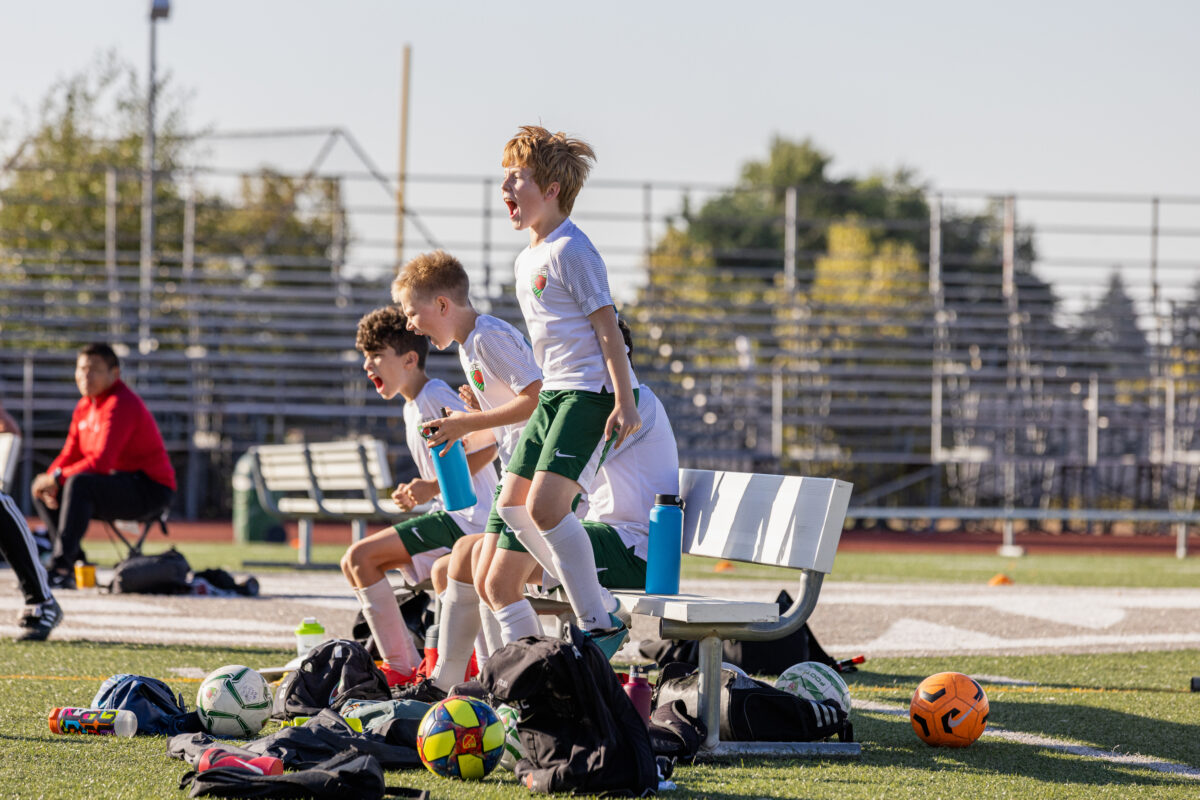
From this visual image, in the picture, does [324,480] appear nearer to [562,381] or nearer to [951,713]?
[562,381]

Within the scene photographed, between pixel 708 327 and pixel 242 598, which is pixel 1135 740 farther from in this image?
pixel 708 327

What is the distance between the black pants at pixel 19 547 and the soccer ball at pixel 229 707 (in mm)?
2667

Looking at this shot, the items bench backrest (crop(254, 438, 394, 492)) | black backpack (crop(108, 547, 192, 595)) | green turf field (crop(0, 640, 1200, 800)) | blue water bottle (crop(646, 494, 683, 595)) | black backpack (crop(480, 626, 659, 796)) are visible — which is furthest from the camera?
bench backrest (crop(254, 438, 394, 492))

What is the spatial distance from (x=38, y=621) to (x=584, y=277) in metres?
3.89

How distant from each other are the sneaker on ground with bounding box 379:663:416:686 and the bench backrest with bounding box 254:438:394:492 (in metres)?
5.18

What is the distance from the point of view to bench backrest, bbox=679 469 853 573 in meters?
4.19

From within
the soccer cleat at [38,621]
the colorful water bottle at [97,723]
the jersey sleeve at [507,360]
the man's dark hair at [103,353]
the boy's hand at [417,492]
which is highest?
the jersey sleeve at [507,360]

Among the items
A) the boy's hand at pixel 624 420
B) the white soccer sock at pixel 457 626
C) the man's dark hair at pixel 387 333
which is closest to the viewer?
the boy's hand at pixel 624 420

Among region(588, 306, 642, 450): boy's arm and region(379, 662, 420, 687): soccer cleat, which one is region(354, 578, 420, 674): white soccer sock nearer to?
region(379, 662, 420, 687): soccer cleat

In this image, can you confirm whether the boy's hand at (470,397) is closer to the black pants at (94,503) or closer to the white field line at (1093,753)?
the white field line at (1093,753)

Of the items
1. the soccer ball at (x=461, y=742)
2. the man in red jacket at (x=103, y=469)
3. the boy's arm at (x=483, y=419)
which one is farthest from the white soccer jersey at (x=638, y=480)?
the man in red jacket at (x=103, y=469)

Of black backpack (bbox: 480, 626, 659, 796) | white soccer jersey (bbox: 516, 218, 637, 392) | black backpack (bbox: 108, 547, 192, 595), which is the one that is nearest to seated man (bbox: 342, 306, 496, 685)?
white soccer jersey (bbox: 516, 218, 637, 392)

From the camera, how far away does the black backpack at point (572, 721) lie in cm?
364

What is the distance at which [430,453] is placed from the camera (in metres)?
5.39
